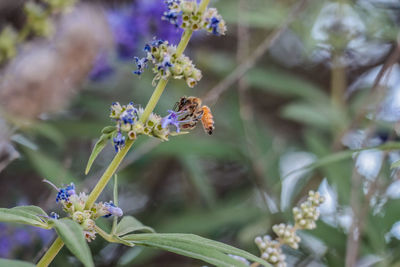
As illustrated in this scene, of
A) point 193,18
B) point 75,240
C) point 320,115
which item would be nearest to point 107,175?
point 75,240

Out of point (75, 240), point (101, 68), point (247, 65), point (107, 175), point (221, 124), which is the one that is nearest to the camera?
point (75, 240)

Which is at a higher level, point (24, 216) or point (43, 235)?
point (43, 235)

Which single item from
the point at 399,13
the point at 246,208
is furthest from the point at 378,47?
the point at 246,208

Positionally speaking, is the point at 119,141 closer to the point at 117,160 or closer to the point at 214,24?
the point at 117,160

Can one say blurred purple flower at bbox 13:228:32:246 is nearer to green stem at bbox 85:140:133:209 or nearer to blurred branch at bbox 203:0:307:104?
blurred branch at bbox 203:0:307:104

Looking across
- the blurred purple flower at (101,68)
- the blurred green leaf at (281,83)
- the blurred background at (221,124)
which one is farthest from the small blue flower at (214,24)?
the blurred green leaf at (281,83)

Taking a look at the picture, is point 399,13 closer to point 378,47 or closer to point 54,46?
point 378,47
